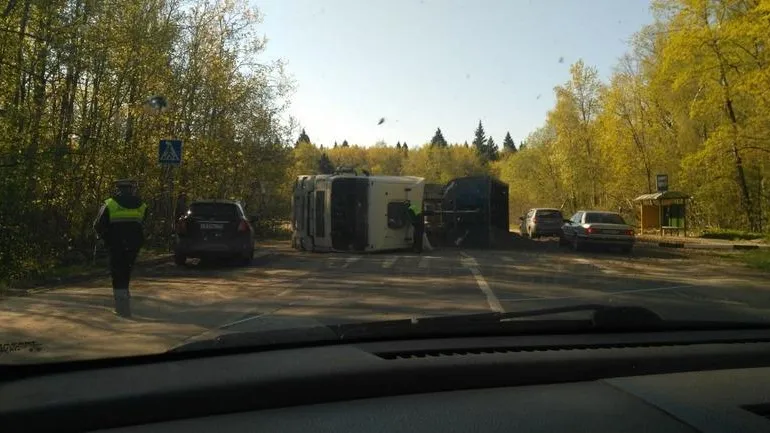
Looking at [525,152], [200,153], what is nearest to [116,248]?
[200,153]

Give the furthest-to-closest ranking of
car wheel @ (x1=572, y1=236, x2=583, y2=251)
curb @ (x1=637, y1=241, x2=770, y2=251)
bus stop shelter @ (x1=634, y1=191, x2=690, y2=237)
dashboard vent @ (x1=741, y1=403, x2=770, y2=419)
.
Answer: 1. bus stop shelter @ (x1=634, y1=191, x2=690, y2=237)
2. curb @ (x1=637, y1=241, x2=770, y2=251)
3. car wheel @ (x1=572, y1=236, x2=583, y2=251)
4. dashboard vent @ (x1=741, y1=403, x2=770, y2=419)

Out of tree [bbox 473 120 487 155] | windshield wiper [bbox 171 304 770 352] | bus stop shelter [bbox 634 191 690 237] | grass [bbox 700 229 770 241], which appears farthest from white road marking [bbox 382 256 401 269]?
tree [bbox 473 120 487 155]

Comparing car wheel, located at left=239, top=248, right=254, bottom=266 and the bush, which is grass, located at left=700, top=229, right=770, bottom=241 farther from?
car wheel, located at left=239, top=248, right=254, bottom=266

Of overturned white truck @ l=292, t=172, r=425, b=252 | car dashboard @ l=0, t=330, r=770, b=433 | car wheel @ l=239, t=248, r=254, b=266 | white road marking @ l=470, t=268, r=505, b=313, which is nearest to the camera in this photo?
car dashboard @ l=0, t=330, r=770, b=433

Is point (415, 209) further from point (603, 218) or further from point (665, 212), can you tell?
point (665, 212)

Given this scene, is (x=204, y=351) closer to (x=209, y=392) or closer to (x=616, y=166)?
(x=209, y=392)

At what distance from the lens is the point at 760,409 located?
299cm

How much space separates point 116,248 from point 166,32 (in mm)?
11978

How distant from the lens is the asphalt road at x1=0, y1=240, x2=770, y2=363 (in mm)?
6605

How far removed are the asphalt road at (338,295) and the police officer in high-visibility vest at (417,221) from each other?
95.7 inches

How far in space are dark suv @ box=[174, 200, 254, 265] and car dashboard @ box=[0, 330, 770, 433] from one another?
44.9ft

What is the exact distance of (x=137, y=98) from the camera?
20047 millimetres

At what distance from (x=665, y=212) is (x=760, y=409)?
37.1m

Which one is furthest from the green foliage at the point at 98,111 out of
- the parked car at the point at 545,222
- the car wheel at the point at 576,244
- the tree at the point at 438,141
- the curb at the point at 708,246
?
the tree at the point at 438,141
